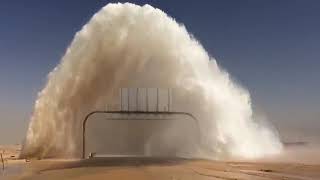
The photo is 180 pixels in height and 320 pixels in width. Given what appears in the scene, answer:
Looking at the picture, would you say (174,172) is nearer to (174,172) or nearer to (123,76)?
(174,172)

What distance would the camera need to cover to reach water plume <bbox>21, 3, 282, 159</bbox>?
51562mm

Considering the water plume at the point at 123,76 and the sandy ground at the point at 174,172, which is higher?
the water plume at the point at 123,76

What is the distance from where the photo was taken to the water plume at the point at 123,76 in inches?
2030

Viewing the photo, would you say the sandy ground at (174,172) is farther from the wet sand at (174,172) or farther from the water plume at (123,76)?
the water plume at (123,76)

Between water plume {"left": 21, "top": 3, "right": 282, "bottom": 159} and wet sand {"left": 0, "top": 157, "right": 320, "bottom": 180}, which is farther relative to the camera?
water plume {"left": 21, "top": 3, "right": 282, "bottom": 159}

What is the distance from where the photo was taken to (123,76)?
52.8 metres

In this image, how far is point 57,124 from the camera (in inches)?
2020

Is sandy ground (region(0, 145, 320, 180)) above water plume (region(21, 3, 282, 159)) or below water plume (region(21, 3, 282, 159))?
below

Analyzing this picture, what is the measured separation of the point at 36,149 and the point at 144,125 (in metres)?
11.7

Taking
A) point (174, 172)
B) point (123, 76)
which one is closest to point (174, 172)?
point (174, 172)

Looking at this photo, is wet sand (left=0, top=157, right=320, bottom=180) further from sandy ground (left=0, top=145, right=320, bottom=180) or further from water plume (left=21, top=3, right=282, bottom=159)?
water plume (left=21, top=3, right=282, bottom=159)

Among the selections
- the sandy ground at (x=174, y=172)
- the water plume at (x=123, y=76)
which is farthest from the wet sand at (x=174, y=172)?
the water plume at (x=123, y=76)

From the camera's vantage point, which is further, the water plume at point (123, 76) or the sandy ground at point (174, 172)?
the water plume at point (123, 76)

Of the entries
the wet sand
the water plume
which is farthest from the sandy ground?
the water plume
